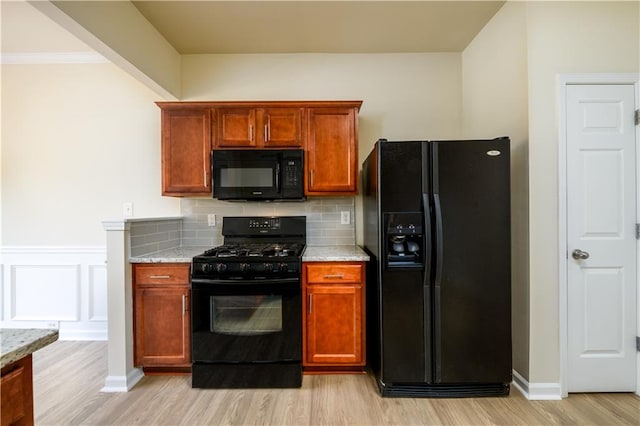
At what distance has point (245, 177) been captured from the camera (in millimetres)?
2506

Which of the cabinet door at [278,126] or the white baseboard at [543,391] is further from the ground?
the cabinet door at [278,126]

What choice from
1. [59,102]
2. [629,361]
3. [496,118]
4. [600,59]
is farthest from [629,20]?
[59,102]

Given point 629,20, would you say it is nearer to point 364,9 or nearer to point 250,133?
point 364,9

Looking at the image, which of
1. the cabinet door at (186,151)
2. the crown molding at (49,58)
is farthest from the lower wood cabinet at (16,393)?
the crown molding at (49,58)

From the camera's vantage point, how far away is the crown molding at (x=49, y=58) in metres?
2.85

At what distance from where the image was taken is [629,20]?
1.96m

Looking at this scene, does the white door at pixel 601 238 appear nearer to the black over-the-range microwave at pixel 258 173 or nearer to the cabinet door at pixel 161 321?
the black over-the-range microwave at pixel 258 173

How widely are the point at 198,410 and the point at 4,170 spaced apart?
305cm

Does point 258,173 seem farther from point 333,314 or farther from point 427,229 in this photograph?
point 427,229

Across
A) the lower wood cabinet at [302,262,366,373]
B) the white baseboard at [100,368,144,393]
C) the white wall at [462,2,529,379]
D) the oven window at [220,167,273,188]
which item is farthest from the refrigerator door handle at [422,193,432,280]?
the white baseboard at [100,368,144,393]

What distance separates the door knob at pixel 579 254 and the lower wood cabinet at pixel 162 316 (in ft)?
8.84

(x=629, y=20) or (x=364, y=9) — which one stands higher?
(x=364, y=9)

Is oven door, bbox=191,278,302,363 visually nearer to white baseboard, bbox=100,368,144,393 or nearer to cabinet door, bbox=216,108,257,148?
white baseboard, bbox=100,368,144,393

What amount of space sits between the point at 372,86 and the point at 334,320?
2194 mm
